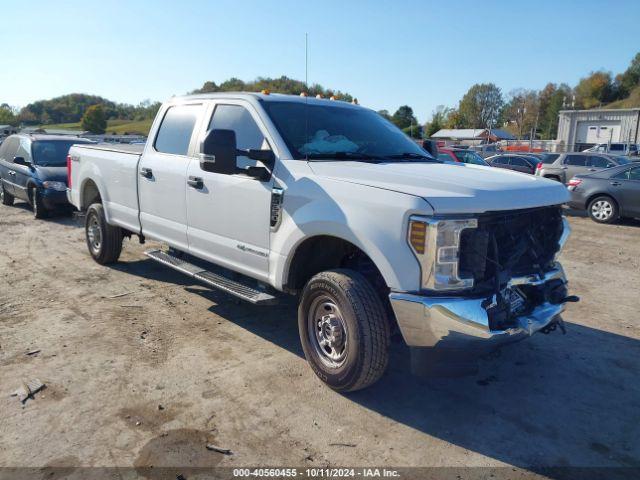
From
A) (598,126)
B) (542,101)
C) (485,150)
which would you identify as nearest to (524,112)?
(542,101)

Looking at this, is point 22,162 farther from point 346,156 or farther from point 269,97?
point 346,156

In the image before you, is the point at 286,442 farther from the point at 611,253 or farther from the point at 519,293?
the point at 611,253

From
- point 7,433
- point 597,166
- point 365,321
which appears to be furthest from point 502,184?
point 597,166

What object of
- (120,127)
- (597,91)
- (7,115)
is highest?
(597,91)

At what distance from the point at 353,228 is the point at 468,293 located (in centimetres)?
83

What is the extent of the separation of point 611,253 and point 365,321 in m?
6.98

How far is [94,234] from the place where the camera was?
280 inches

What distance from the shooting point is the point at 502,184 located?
351cm

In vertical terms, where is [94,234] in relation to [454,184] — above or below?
below

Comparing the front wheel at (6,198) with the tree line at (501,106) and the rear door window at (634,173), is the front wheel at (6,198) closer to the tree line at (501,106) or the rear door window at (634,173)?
the rear door window at (634,173)

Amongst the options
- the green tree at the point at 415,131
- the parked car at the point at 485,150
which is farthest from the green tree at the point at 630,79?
the green tree at the point at 415,131

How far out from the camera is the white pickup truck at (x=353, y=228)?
3.14 meters

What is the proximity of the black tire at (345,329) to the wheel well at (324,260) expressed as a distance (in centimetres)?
24

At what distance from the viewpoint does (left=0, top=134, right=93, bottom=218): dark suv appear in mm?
10609
